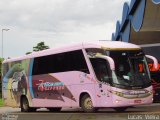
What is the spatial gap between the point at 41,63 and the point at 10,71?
4.21m

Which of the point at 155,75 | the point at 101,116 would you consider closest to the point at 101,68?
the point at 101,116

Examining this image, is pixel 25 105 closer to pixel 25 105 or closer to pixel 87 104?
pixel 25 105

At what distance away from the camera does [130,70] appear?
68.4ft

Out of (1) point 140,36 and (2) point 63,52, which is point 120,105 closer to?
(2) point 63,52

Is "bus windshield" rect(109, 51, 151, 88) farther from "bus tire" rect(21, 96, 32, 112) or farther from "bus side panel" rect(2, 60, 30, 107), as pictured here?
"bus tire" rect(21, 96, 32, 112)

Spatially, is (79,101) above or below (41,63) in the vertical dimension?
below

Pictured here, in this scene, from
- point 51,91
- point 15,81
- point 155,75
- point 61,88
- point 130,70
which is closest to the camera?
point 130,70

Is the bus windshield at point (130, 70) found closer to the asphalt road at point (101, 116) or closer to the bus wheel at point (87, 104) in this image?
the asphalt road at point (101, 116)

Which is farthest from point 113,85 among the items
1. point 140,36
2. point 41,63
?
point 140,36

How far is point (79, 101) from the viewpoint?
2259 centimetres

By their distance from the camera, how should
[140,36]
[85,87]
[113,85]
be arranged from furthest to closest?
[140,36]
[85,87]
[113,85]

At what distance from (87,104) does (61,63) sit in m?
2.73

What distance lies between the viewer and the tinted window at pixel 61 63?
22.4 meters

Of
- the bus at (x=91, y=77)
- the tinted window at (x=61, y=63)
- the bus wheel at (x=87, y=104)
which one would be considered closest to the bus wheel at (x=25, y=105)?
the bus at (x=91, y=77)
